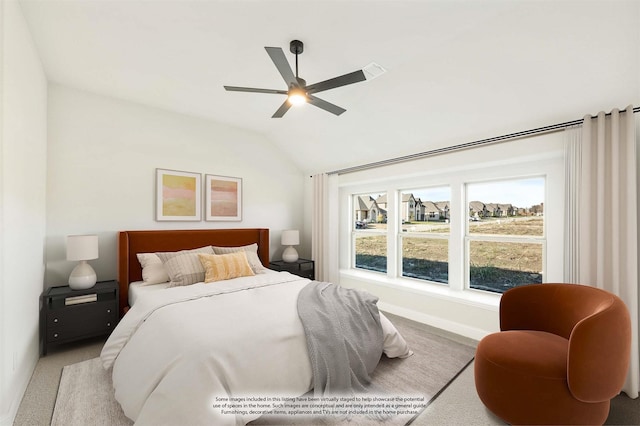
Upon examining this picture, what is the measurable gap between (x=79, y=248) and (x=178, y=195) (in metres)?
1.27

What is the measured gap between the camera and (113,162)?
11.2 ft

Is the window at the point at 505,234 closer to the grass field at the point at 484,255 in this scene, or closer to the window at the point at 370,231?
the grass field at the point at 484,255

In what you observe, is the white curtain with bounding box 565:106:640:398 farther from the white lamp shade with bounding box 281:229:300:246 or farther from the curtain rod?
the white lamp shade with bounding box 281:229:300:246

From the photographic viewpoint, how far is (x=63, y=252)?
10.1ft

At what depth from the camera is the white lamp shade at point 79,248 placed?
111 inches

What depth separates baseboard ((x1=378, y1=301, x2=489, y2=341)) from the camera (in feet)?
10.2

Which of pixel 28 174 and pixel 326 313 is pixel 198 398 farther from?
pixel 28 174

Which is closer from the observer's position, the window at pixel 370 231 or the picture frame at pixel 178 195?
the picture frame at pixel 178 195

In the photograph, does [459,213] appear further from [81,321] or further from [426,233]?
[81,321]

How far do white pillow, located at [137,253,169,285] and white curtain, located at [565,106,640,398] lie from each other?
4.04 m

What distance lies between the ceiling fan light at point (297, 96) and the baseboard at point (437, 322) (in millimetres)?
2933

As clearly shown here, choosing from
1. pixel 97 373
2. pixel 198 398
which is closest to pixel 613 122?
pixel 198 398

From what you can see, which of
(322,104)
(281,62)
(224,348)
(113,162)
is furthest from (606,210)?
(113,162)

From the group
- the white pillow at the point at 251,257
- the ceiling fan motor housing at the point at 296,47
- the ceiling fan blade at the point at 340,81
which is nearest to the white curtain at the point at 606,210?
the ceiling fan blade at the point at 340,81
